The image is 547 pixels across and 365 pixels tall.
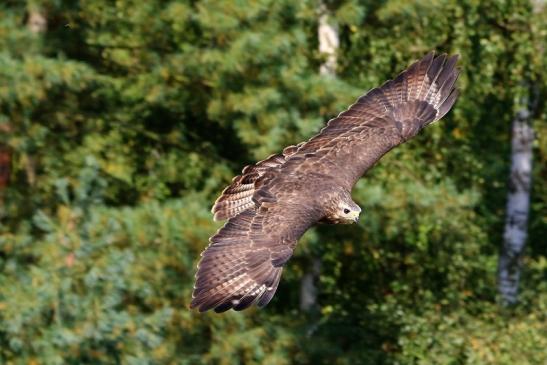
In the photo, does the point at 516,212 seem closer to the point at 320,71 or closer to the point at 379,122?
→ the point at 320,71

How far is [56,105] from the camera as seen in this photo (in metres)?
15.3

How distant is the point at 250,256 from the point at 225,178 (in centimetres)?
543

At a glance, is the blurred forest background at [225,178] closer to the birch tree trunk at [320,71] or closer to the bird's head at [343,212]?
the birch tree trunk at [320,71]

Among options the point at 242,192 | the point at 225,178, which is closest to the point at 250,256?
the point at 242,192

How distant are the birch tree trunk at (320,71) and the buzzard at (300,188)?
13.3 ft

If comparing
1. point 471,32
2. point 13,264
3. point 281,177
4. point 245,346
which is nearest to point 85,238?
point 13,264

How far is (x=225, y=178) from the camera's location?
15305 millimetres

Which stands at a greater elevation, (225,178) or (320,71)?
(320,71)

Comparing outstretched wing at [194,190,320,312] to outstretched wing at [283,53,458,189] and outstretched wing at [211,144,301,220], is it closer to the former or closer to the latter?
outstretched wing at [211,144,301,220]

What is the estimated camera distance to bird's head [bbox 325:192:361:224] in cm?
1049

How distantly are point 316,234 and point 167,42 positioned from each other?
2457mm

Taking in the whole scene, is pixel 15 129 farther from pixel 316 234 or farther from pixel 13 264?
pixel 316 234

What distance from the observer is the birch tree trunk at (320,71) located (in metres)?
15.9

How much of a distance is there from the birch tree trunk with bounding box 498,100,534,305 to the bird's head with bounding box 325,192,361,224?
674 centimetres
